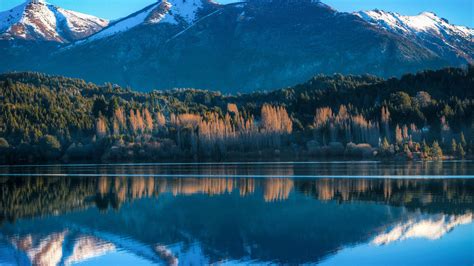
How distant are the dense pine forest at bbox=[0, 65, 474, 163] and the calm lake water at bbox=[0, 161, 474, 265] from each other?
52075mm

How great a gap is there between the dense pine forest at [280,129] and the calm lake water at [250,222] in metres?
52.1

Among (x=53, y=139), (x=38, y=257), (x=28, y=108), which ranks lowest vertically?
(x=38, y=257)

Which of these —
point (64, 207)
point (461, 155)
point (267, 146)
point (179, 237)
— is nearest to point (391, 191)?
point (179, 237)

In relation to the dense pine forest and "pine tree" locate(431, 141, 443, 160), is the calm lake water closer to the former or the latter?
"pine tree" locate(431, 141, 443, 160)

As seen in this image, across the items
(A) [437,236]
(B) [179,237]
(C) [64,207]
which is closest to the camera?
(A) [437,236]

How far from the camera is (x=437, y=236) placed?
3016cm

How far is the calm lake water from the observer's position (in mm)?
27734

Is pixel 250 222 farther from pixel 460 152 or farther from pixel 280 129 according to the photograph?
pixel 280 129

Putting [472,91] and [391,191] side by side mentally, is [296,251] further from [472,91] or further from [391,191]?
[472,91]

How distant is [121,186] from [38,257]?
108 ft

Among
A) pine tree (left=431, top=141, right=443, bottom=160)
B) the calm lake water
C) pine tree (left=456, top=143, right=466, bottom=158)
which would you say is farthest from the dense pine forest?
the calm lake water

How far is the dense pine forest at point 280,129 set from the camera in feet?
370

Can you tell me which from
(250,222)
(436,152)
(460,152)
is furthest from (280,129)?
(250,222)

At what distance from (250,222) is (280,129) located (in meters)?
93.4
